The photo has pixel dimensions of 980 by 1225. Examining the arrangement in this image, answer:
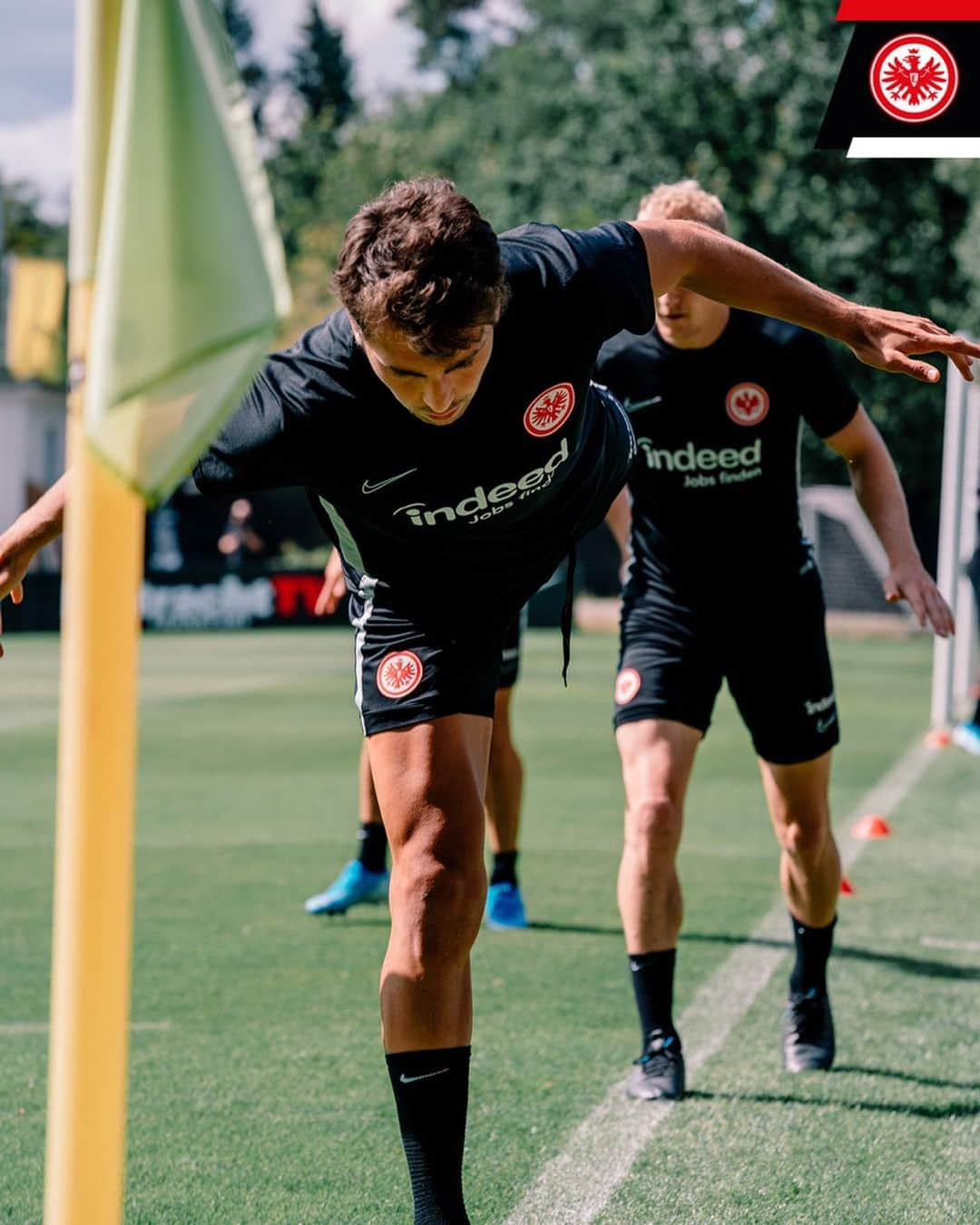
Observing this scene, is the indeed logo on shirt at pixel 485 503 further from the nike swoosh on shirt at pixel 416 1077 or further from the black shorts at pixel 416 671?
the nike swoosh on shirt at pixel 416 1077

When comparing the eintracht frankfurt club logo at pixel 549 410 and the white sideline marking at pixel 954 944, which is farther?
the white sideline marking at pixel 954 944

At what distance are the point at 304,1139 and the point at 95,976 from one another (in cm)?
231

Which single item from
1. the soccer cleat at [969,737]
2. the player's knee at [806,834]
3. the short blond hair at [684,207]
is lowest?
the soccer cleat at [969,737]

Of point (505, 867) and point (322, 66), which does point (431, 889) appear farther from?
point (322, 66)

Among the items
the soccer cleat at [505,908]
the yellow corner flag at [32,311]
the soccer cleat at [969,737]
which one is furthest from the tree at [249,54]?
the soccer cleat at [505,908]

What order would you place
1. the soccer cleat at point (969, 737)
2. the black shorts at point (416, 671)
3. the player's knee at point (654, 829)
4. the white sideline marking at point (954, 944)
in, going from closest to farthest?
the black shorts at point (416, 671)
the player's knee at point (654, 829)
the white sideline marking at point (954, 944)
the soccer cleat at point (969, 737)

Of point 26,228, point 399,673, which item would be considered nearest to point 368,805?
point 399,673

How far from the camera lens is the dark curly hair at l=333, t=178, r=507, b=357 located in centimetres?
272

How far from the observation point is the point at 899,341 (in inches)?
122

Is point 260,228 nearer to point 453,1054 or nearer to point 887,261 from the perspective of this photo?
point 453,1054

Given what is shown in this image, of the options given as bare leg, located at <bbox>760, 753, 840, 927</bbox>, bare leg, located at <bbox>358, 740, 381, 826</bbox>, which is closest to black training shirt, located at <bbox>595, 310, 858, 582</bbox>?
bare leg, located at <bbox>760, 753, 840, 927</bbox>

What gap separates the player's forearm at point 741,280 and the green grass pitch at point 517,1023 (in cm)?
188

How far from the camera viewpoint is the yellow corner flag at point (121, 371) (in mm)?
1784

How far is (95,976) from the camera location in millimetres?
1861
